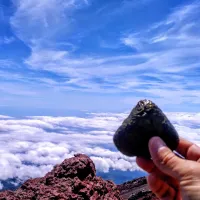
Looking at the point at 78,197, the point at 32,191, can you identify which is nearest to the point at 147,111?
the point at 78,197

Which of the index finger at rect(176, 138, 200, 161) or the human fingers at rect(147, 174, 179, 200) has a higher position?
the index finger at rect(176, 138, 200, 161)

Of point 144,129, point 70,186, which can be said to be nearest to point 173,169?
point 144,129

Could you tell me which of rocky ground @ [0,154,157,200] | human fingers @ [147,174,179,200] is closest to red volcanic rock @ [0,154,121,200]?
rocky ground @ [0,154,157,200]

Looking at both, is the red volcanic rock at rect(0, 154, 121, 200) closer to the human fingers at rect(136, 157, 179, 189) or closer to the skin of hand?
the skin of hand

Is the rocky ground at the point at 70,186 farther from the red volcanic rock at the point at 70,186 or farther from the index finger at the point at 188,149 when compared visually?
the index finger at the point at 188,149

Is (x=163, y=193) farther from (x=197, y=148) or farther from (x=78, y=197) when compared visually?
(x=78, y=197)

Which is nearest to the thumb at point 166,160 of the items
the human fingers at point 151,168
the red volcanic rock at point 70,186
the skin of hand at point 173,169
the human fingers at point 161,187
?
the skin of hand at point 173,169

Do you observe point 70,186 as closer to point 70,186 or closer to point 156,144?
point 70,186
